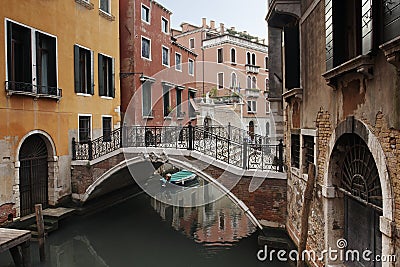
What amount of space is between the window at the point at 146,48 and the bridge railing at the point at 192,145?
411 cm

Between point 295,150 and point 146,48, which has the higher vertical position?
point 146,48

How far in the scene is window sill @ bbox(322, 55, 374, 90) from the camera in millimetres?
3022

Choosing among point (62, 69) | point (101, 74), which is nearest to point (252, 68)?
point (101, 74)

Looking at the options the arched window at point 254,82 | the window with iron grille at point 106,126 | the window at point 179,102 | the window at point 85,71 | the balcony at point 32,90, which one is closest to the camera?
the balcony at point 32,90

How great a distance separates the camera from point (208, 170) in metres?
7.23

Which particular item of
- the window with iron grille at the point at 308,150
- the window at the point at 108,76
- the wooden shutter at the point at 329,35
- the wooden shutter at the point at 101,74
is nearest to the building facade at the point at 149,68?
the window at the point at 108,76

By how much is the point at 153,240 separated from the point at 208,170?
226 centimetres

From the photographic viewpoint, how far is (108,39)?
10.7 m

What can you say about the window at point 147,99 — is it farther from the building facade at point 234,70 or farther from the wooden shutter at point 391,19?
the wooden shutter at point 391,19

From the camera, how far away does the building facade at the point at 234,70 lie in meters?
21.2

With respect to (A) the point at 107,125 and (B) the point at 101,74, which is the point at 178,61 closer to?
(B) the point at 101,74

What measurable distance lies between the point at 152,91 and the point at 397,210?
36.4 ft

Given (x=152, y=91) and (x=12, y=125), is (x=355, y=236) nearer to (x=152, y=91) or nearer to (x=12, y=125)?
(x=12, y=125)
